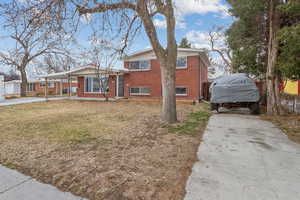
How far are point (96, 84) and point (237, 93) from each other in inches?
562

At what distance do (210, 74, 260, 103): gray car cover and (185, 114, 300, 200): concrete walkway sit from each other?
378 centimetres

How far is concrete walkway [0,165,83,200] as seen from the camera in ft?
7.68

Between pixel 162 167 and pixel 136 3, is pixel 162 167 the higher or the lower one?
the lower one

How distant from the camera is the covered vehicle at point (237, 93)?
28.3ft

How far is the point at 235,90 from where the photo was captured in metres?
8.80

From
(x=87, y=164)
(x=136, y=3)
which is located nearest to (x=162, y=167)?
(x=87, y=164)

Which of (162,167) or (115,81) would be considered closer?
(162,167)

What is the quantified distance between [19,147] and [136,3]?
5353 millimetres

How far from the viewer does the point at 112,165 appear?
125 inches

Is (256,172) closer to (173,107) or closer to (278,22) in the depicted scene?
(173,107)

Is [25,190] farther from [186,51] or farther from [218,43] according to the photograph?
[218,43]

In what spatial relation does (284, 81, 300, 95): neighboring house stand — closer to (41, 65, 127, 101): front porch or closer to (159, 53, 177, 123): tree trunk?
(41, 65, 127, 101): front porch

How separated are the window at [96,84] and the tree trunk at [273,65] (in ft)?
45.1

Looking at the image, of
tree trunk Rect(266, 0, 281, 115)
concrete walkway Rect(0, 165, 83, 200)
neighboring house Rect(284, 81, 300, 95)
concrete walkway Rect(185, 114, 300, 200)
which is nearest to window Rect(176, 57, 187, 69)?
tree trunk Rect(266, 0, 281, 115)
